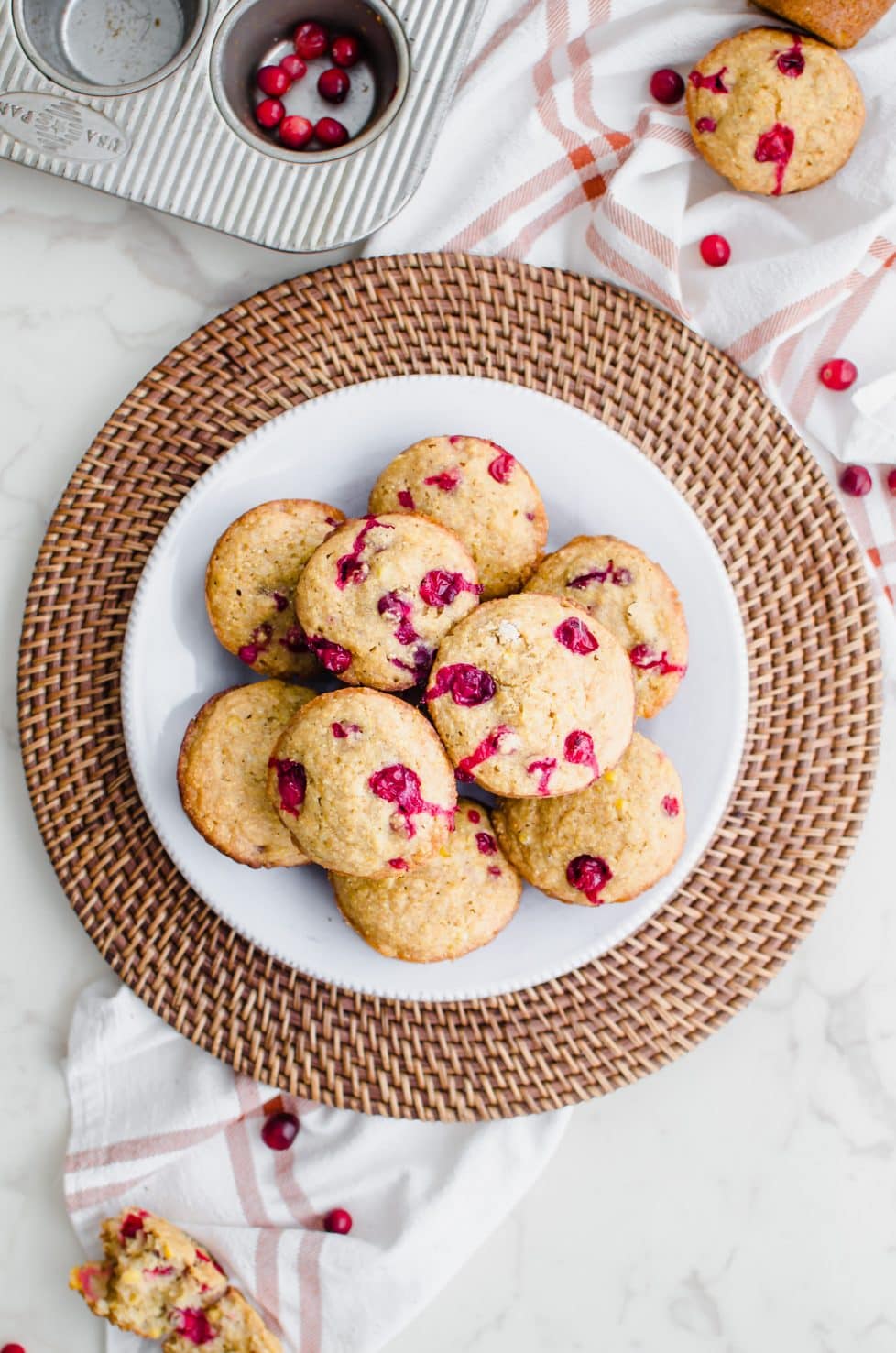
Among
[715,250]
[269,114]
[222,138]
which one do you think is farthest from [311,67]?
[715,250]

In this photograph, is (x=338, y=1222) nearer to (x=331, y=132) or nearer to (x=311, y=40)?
(x=331, y=132)

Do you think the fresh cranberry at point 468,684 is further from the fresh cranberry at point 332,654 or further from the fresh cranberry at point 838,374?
the fresh cranberry at point 838,374

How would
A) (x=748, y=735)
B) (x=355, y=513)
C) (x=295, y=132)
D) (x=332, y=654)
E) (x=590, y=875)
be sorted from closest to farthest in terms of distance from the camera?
(x=332, y=654) < (x=590, y=875) < (x=355, y=513) < (x=748, y=735) < (x=295, y=132)

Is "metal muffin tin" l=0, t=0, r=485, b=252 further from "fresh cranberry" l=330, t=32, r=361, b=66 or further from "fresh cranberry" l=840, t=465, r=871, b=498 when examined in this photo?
"fresh cranberry" l=840, t=465, r=871, b=498

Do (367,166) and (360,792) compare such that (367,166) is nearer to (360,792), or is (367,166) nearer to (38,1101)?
(360,792)

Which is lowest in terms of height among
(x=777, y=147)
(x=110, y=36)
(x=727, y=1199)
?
(x=727, y=1199)

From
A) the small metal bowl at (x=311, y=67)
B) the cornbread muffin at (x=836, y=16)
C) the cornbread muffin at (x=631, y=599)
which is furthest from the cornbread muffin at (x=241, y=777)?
the cornbread muffin at (x=836, y=16)

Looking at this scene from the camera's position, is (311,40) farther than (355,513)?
Yes

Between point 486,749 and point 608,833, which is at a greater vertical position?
point 486,749
